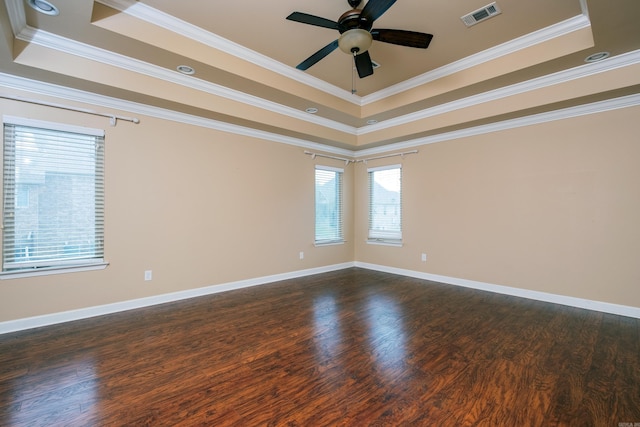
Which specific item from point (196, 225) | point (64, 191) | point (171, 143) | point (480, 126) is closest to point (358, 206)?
point (480, 126)

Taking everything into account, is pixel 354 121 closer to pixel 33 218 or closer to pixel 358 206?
pixel 358 206

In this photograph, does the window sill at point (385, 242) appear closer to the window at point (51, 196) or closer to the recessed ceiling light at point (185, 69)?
the recessed ceiling light at point (185, 69)

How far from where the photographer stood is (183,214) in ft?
13.0

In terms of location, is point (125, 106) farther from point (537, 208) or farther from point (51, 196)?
point (537, 208)

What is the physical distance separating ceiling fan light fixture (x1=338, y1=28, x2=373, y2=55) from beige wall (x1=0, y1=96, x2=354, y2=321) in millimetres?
2483

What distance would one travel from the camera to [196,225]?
4.07 metres

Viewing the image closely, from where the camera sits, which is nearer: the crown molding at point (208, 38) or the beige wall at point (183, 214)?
the crown molding at point (208, 38)

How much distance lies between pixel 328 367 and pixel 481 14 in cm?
346

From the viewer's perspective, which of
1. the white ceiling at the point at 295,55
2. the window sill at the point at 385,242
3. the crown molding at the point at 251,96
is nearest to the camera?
the white ceiling at the point at 295,55

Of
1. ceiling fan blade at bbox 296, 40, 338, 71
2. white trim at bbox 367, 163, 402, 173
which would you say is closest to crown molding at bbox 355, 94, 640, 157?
white trim at bbox 367, 163, 402, 173

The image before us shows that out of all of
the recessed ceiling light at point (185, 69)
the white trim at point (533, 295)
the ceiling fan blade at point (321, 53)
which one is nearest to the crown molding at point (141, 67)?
the recessed ceiling light at point (185, 69)

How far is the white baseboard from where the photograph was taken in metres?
3.00

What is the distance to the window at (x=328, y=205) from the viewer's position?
5.67 meters

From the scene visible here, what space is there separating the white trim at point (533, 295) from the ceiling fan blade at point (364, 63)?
11.7ft
